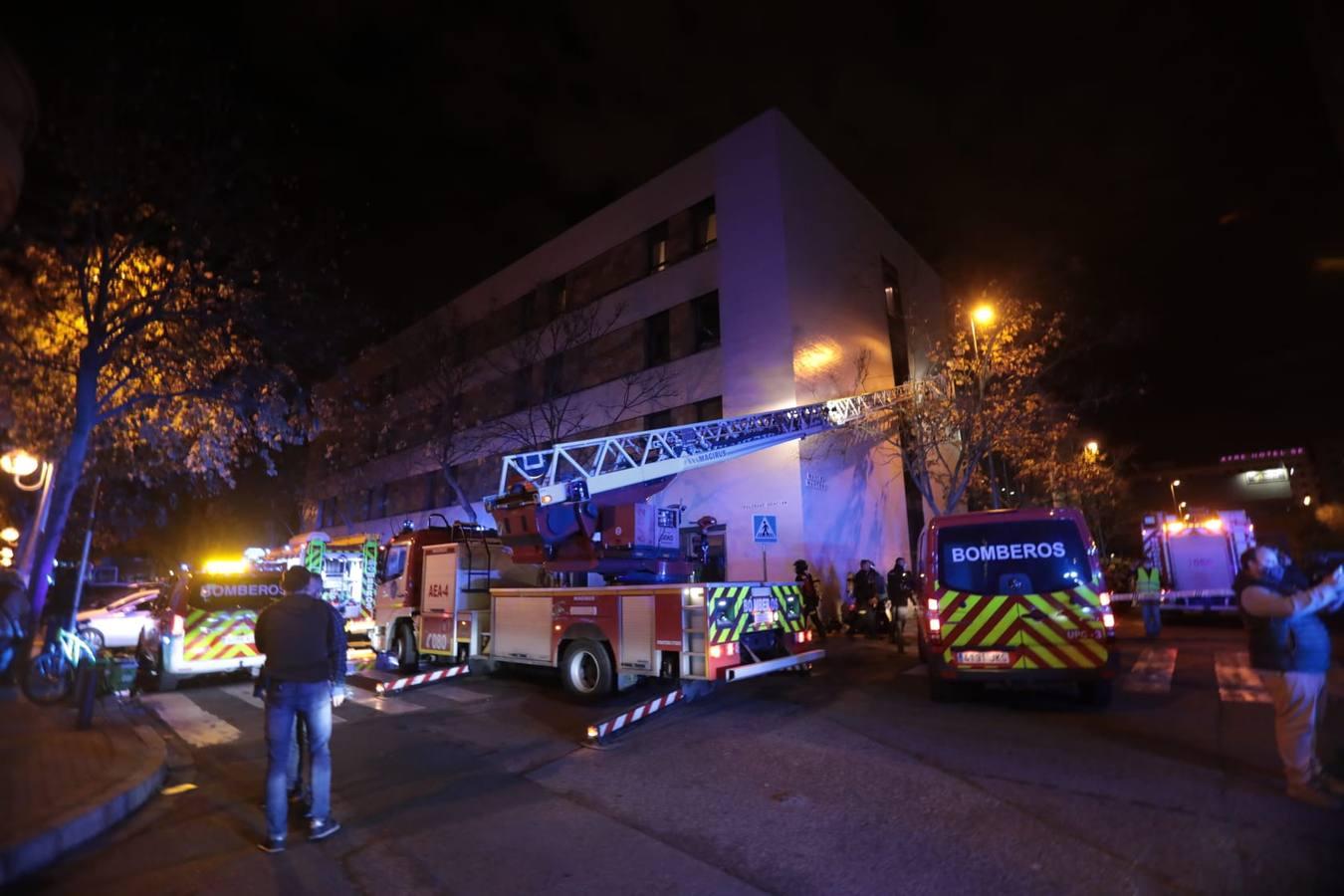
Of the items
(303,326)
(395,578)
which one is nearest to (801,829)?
(395,578)

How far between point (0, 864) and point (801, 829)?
4.75 m

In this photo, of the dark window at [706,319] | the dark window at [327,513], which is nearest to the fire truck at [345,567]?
the dark window at [706,319]

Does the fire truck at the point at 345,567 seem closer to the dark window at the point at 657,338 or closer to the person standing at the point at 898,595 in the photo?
the dark window at the point at 657,338

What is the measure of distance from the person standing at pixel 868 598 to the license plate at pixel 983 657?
327 inches

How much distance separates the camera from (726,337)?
1978 centimetres

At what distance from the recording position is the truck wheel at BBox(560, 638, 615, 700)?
30.0 feet

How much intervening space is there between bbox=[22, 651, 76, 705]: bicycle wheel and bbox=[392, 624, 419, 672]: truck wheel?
14.7 feet

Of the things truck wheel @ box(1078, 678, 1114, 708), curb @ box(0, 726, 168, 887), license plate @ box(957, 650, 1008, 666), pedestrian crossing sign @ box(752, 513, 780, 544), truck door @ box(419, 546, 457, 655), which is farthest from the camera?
pedestrian crossing sign @ box(752, 513, 780, 544)

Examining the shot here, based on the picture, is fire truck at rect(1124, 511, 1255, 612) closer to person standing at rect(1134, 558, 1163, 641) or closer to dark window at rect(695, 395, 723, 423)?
person standing at rect(1134, 558, 1163, 641)

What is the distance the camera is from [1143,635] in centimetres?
1546

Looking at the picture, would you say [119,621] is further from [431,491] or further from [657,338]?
[431,491]

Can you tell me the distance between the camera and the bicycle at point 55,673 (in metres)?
9.19

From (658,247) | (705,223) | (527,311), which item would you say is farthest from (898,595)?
(527,311)

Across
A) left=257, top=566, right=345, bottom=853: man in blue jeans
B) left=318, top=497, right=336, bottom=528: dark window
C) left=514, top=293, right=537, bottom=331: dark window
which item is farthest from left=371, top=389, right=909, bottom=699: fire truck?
left=318, top=497, right=336, bottom=528: dark window
